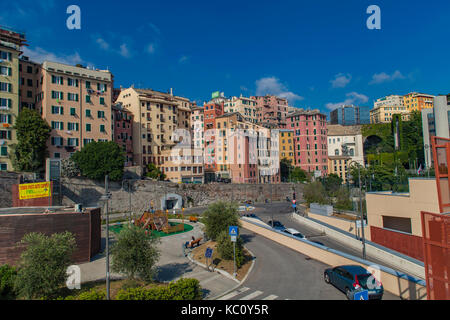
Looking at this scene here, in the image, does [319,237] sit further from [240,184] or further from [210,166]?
[210,166]

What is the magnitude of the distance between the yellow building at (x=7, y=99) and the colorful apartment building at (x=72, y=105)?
446cm

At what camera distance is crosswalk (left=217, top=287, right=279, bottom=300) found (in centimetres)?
1526

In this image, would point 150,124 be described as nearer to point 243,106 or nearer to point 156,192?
point 156,192

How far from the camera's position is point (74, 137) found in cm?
5431

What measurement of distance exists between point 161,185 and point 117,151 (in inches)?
482

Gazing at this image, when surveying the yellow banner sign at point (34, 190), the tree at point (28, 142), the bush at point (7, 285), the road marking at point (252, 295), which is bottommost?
the road marking at point (252, 295)

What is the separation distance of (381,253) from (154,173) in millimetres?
52271

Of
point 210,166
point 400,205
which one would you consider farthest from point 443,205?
point 210,166

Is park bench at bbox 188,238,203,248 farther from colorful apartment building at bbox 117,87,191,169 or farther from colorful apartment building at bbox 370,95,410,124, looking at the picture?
colorful apartment building at bbox 370,95,410,124

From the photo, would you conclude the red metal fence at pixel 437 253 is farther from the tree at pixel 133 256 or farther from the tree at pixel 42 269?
the tree at pixel 42 269

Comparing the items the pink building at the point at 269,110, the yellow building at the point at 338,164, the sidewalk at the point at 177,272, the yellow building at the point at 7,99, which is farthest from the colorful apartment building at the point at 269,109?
the sidewalk at the point at 177,272

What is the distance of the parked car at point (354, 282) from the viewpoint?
14.3 metres

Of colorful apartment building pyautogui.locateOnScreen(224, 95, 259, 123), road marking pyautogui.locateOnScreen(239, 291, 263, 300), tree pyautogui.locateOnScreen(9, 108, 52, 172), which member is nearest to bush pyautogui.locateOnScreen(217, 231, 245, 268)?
road marking pyautogui.locateOnScreen(239, 291, 263, 300)

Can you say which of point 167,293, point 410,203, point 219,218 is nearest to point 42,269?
point 167,293
